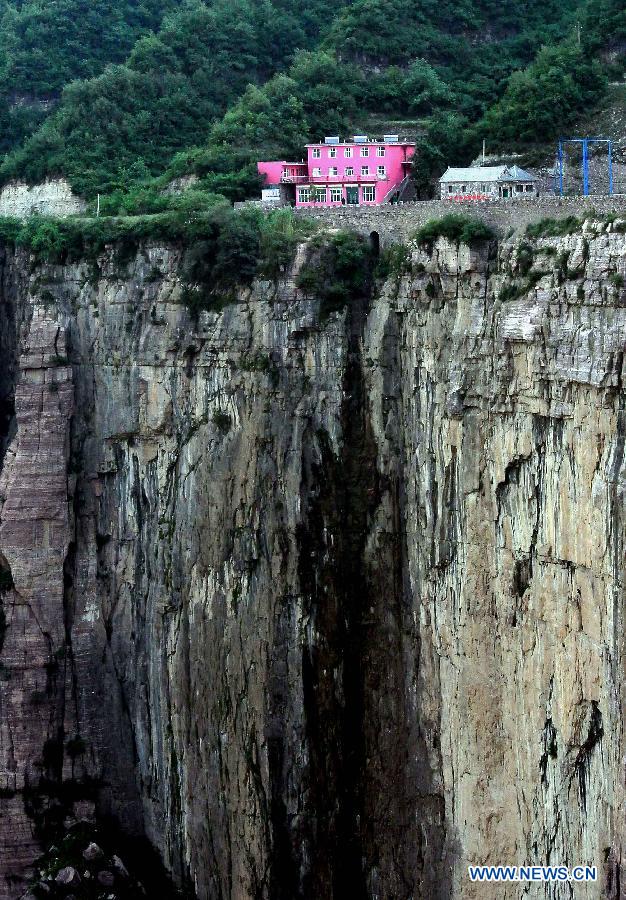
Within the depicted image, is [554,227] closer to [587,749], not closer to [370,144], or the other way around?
[587,749]

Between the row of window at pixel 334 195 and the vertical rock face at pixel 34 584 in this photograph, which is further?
the row of window at pixel 334 195

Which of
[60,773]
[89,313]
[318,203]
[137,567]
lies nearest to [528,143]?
[318,203]

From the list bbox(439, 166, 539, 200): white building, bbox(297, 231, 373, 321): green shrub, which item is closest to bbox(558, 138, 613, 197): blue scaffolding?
bbox(439, 166, 539, 200): white building

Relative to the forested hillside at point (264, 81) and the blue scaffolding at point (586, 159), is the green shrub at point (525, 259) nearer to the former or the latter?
the blue scaffolding at point (586, 159)

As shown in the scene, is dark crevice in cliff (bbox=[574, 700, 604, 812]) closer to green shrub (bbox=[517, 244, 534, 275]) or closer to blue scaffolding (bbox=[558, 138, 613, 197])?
green shrub (bbox=[517, 244, 534, 275])

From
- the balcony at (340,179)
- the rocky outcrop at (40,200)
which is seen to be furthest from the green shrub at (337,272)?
the rocky outcrop at (40,200)

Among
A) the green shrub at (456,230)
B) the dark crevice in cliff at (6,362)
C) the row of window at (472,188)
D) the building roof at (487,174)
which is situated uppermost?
the building roof at (487,174)
